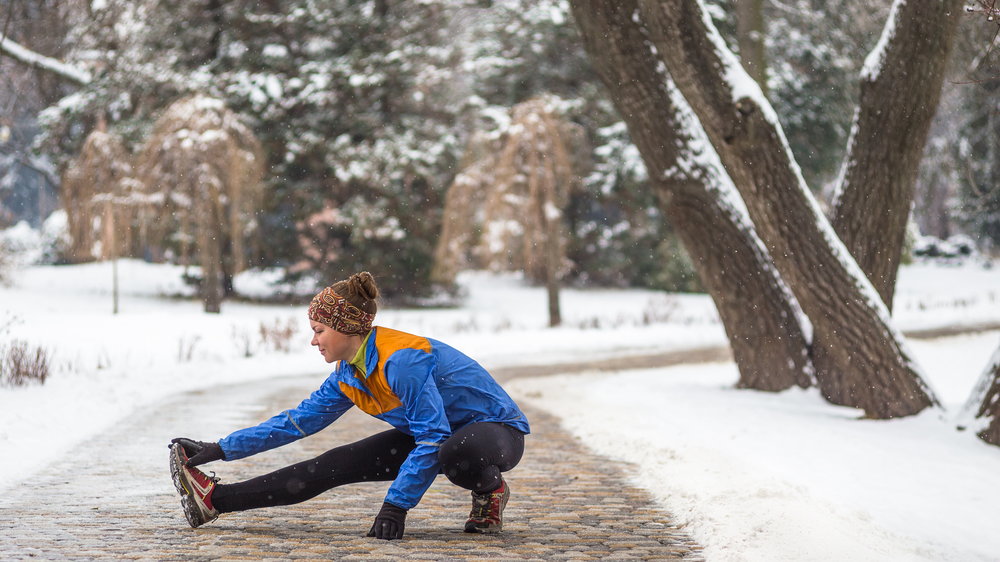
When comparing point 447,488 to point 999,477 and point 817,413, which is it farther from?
point 817,413

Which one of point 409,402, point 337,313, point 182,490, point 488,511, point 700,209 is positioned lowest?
point 488,511

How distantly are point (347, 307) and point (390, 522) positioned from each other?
3.15 ft

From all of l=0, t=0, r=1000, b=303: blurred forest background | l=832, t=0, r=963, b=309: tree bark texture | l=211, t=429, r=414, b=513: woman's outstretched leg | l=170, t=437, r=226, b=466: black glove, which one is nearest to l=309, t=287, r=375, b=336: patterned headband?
l=211, t=429, r=414, b=513: woman's outstretched leg

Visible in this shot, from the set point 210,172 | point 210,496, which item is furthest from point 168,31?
point 210,496

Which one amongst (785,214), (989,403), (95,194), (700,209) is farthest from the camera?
(95,194)

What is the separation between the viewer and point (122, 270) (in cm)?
3228

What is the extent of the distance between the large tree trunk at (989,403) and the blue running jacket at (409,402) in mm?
4562

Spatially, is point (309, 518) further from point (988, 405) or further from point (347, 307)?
point (988, 405)

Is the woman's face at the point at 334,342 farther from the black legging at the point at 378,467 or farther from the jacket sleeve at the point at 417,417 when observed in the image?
the black legging at the point at 378,467

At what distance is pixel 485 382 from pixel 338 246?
25217mm

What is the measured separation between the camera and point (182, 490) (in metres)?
4.57

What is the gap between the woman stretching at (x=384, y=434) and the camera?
440cm

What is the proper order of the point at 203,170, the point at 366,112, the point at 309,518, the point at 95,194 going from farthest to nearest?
the point at 366,112
the point at 95,194
the point at 203,170
the point at 309,518

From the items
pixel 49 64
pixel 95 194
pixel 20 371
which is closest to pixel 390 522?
pixel 20 371
